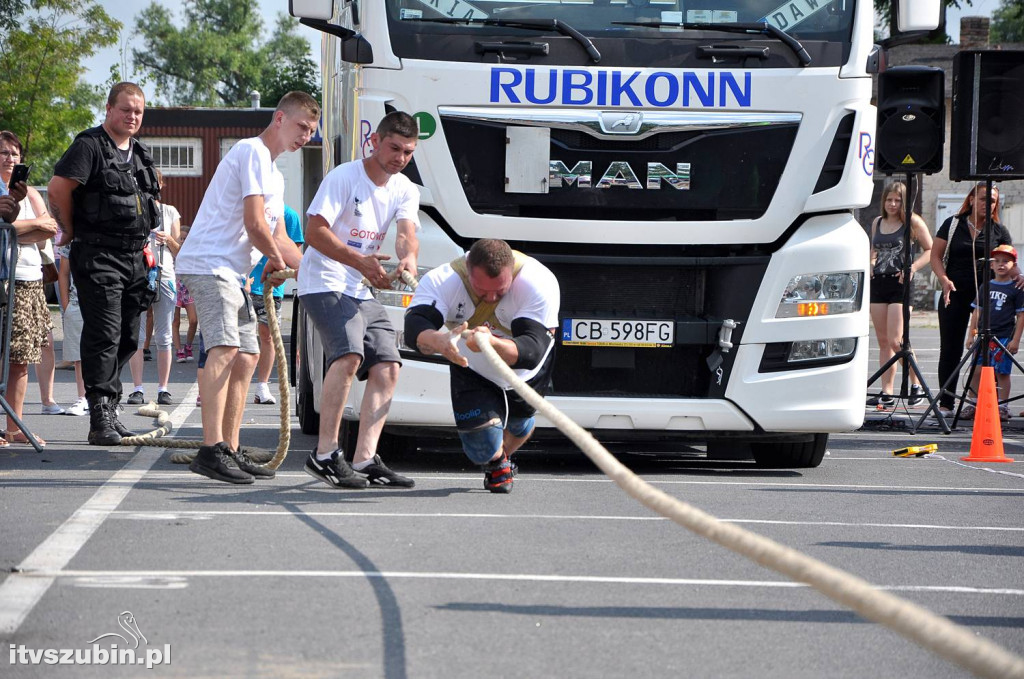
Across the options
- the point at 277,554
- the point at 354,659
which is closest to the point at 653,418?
the point at 277,554

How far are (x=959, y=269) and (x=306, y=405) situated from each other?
570 cm

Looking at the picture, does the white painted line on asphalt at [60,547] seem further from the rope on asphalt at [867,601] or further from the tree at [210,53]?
the tree at [210,53]

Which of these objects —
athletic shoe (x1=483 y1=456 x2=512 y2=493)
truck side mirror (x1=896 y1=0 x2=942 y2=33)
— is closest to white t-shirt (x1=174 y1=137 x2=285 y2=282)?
athletic shoe (x1=483 y1=456 x2=512 y2=493)

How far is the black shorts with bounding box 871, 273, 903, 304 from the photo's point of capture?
12.6 m

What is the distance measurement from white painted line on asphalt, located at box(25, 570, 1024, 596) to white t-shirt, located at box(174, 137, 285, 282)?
2.62 metres

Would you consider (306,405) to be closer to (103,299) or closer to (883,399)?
(103,299)

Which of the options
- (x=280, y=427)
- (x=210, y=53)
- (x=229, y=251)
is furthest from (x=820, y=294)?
(x=210, y=53)

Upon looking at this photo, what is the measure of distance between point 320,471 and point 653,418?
1954 mm

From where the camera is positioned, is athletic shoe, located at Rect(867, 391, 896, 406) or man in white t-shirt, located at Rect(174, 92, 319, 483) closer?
man in white t-shirt, located at Rect(174, 92, 319, 483)

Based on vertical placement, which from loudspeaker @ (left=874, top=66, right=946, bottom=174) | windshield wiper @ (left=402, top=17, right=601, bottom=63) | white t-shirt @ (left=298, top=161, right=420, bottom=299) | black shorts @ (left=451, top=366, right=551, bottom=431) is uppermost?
windshield wiper @ (left=402, top=17, right=601, bottom=63)

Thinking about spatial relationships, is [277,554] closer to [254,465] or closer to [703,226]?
[254,465]

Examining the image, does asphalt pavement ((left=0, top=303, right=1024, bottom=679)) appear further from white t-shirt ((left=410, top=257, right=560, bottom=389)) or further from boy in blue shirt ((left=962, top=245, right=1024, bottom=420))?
boy in blue shirt ((left=962, top=245, right=1024, bottom=420))

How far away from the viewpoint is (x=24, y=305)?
9.02 meters

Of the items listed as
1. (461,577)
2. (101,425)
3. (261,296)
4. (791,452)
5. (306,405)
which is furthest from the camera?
(261,296)
